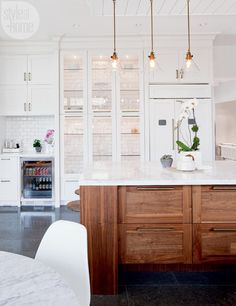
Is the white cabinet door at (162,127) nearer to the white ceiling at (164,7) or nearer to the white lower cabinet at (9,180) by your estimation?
the white ceiling at (164,7)

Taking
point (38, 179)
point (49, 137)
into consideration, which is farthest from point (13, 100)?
point (38, 179)

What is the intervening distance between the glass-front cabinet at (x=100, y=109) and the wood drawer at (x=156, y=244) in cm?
320

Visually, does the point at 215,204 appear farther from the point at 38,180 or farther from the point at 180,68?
the point at 38,180

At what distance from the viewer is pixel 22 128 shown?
20.0 feet

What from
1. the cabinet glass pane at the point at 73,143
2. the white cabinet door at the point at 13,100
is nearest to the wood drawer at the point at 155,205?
the cabinet glass pane at the point at 73,143

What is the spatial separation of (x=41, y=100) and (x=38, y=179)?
140 cm

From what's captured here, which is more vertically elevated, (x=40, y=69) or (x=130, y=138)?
(x=40, y=69)

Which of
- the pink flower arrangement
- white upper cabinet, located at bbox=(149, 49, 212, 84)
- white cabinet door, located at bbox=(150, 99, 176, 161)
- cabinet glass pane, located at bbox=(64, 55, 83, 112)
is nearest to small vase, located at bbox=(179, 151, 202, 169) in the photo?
white cabinet door, located at bbox=(150, 99, 176, 161)

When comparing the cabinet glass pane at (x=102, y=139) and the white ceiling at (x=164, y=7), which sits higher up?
the white ceiling at (x=164, y=7)

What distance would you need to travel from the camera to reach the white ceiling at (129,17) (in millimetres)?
4262

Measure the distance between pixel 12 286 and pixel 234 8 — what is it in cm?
454

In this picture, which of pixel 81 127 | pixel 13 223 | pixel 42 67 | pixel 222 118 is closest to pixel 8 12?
pixel 42 67

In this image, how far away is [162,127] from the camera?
564 centimetres

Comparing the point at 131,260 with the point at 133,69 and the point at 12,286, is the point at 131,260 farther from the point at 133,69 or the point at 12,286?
the point at 133,69
